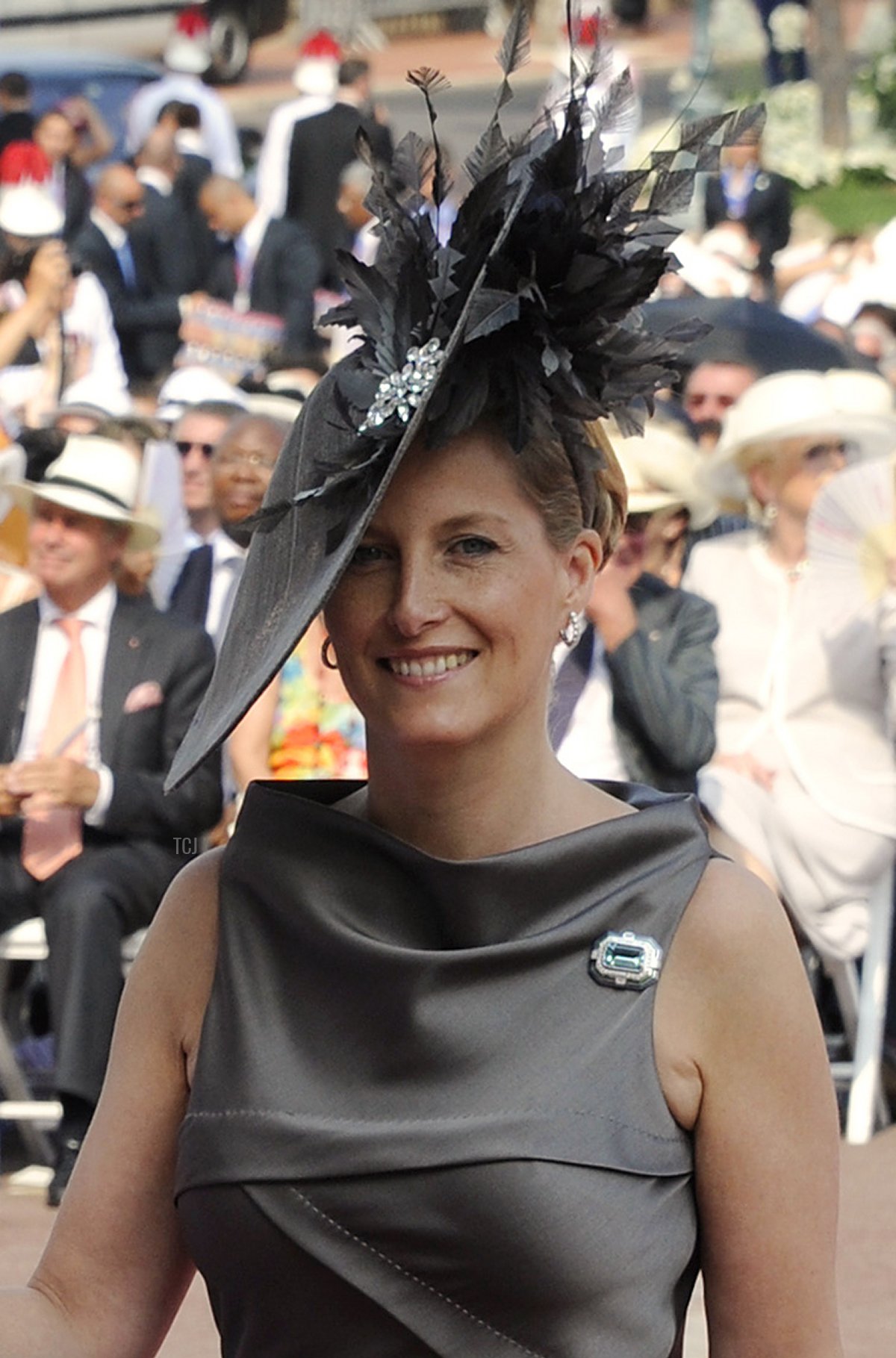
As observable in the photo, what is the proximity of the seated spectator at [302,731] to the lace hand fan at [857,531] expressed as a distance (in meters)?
1.38

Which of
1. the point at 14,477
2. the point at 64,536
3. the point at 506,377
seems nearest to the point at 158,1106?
the point at 506,377

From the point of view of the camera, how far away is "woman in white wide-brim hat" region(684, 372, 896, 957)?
21.3ft

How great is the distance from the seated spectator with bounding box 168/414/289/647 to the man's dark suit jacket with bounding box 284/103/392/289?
17.1ft

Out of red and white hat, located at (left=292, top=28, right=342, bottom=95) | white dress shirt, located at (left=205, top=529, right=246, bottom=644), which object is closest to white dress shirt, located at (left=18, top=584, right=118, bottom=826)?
white dress shirt, located at (left=205, top=529, right=246, bottom=644)

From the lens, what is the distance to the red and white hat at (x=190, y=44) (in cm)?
1633

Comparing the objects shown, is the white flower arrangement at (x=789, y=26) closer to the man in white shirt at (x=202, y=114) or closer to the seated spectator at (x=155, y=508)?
the man in white shirt at (x=202, y=114)

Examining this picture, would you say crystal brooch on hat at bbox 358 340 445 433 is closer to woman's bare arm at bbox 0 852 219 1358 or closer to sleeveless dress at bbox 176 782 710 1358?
sleeveless dress at bbox 176 782 710 1358

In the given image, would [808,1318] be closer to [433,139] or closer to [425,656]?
[425,656]

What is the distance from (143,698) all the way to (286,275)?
600cm

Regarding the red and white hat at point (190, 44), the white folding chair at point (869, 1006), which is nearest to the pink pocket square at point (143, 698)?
the white folding chair at point (869, 1006)

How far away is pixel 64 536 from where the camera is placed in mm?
6426

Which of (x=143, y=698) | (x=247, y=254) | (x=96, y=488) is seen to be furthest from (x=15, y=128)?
(x=143, y=698)

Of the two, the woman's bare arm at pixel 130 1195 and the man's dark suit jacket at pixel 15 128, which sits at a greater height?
the man's dark suit jacket at pixel 15 128

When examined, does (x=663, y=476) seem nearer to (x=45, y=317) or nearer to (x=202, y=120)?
(x=45, y=317)
